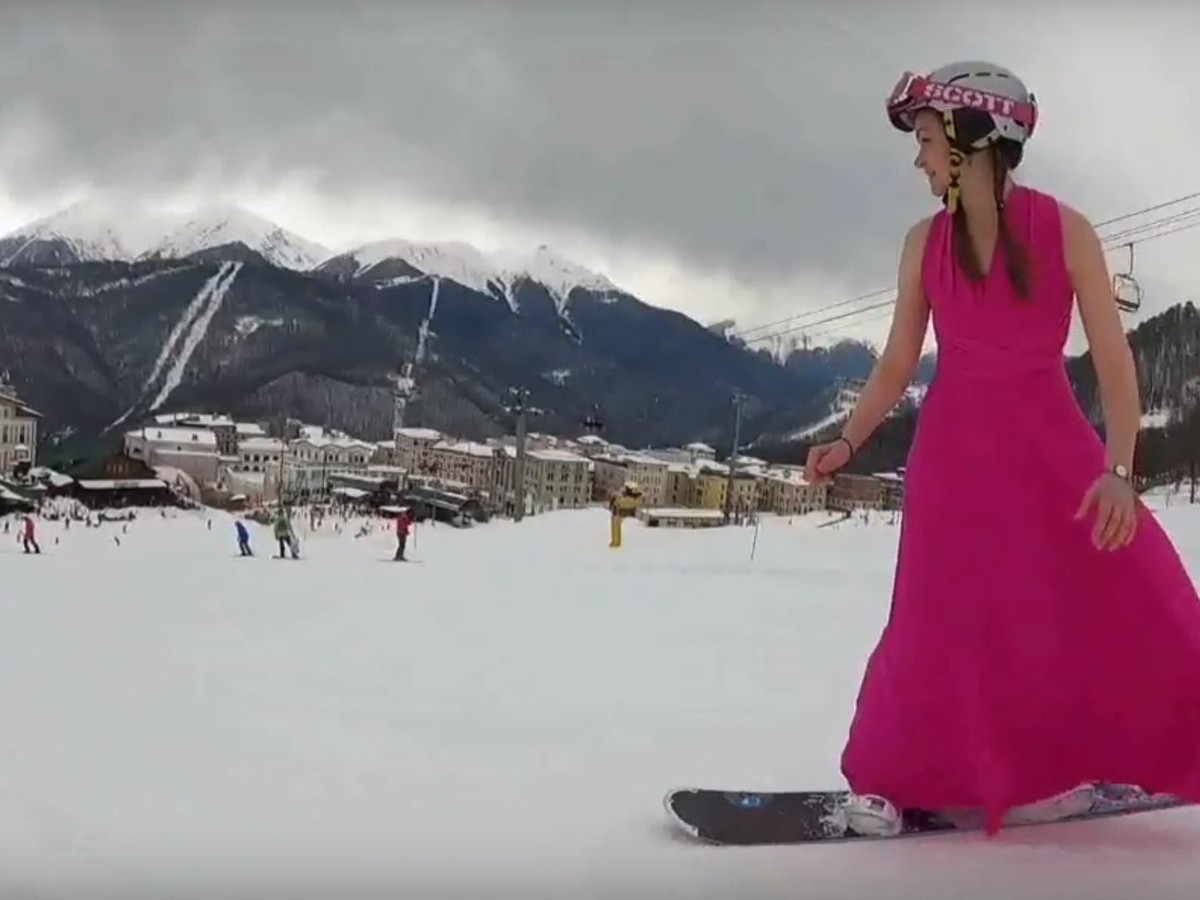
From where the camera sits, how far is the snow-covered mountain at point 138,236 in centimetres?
211

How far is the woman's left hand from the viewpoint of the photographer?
90 centimetres

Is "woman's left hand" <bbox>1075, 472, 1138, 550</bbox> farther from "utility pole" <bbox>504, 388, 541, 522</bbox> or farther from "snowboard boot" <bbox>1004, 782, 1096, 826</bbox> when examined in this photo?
"utility pole" <bbox>504, 388, 541, 522</bbox>

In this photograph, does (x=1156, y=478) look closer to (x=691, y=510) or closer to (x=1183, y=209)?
(x=1183, y=209)

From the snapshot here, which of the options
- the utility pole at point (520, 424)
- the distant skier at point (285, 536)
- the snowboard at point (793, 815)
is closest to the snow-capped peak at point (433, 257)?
the utility pole at point (520, 424)

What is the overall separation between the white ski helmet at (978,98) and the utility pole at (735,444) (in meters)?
1.86

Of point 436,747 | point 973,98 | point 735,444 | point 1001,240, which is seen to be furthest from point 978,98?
point 735,444

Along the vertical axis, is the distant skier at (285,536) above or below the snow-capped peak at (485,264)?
below

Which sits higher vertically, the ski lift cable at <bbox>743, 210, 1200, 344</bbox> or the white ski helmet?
the ski lift cable at <bbox>743, 210, 1200, 344</bbox>

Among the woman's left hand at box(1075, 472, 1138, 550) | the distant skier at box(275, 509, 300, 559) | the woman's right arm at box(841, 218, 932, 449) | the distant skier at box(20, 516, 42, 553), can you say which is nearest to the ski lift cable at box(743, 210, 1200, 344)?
the woman's right arm at box(841, 218, 932, 449)

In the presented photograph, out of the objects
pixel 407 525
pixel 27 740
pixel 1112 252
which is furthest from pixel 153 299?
pixel 1112 252

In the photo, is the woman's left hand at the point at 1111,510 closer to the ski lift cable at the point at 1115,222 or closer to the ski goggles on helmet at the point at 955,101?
the ski goggles on helmet at the point at 955,101

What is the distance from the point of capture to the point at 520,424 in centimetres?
289

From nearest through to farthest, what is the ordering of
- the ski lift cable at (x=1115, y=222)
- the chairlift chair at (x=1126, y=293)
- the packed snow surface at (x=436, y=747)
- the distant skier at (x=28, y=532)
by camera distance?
the packed snow surface at (x=436, y=747), the chairlift chair at (x=1126, y=293), the ski lift cable at (x=1115, y=222), the distant skier at (x=28, y=532)

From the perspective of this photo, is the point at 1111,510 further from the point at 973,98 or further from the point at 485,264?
the point at 485,264
